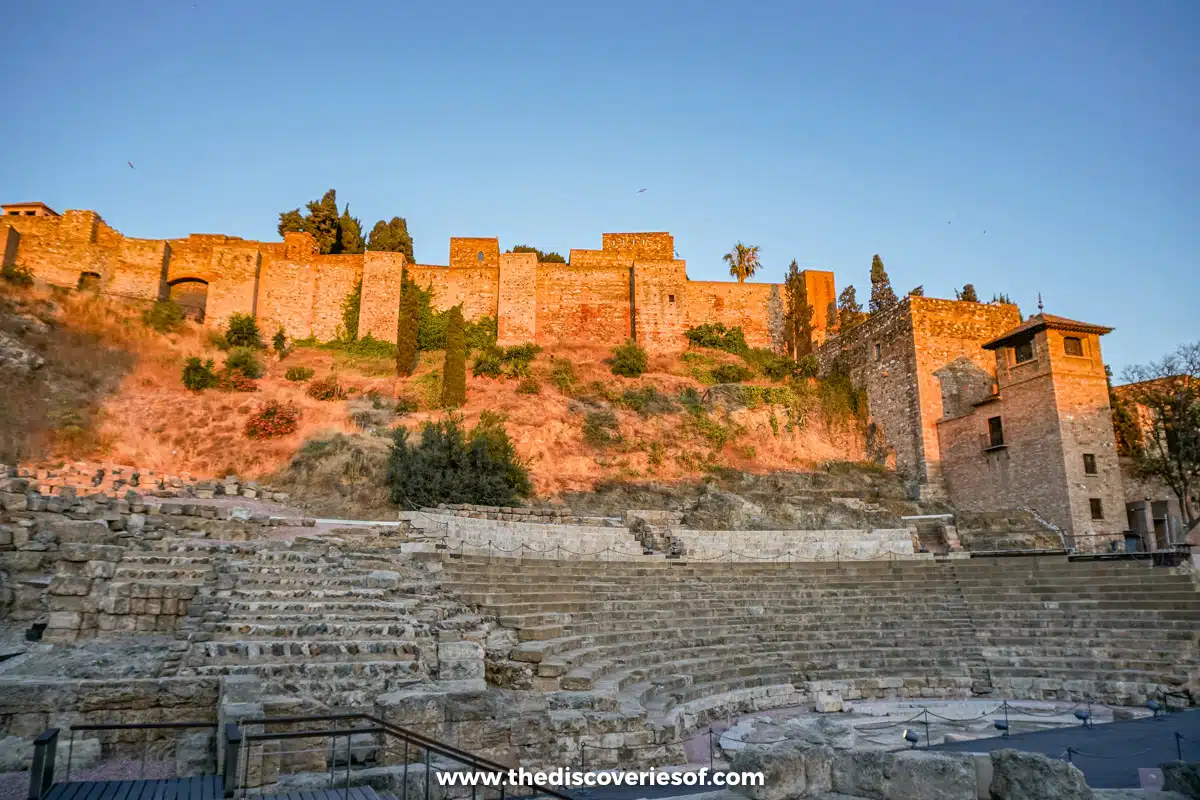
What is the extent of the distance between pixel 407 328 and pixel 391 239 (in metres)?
7.96

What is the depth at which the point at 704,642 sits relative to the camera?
37.0 feet

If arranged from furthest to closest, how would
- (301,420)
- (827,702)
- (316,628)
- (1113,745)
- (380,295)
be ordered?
(380,295)
(301,420)
(827,702)
(1113,745)
(316,628)

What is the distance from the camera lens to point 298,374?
2683 cm

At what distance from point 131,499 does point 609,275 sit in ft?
86.3

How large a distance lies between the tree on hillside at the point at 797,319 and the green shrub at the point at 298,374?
20956 millimetres

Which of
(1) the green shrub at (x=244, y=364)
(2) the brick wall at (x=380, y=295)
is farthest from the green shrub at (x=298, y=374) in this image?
(2) the brick wall at (x=380, y=295)

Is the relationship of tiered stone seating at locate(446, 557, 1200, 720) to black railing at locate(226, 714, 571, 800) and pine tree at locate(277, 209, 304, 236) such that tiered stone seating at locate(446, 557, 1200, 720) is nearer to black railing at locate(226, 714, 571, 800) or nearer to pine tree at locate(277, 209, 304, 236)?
black railing at locate(226, 714, 571, 800)

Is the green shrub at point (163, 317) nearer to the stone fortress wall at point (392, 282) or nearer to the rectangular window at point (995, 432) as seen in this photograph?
the stone fortress wall at point (392, 282)

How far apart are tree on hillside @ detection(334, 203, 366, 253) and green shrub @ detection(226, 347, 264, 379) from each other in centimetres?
1014

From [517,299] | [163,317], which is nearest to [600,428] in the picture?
[517,299]

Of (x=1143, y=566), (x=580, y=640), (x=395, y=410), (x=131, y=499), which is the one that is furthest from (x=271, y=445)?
(x=1143, y=566)

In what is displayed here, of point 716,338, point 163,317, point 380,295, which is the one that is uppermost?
point 380,295

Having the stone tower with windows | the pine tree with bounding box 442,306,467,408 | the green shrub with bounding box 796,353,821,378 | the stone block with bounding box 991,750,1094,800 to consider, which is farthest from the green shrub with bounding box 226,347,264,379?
the stone block with bounding box 991,750,1094,800

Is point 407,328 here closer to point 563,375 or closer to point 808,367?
point 563,375
